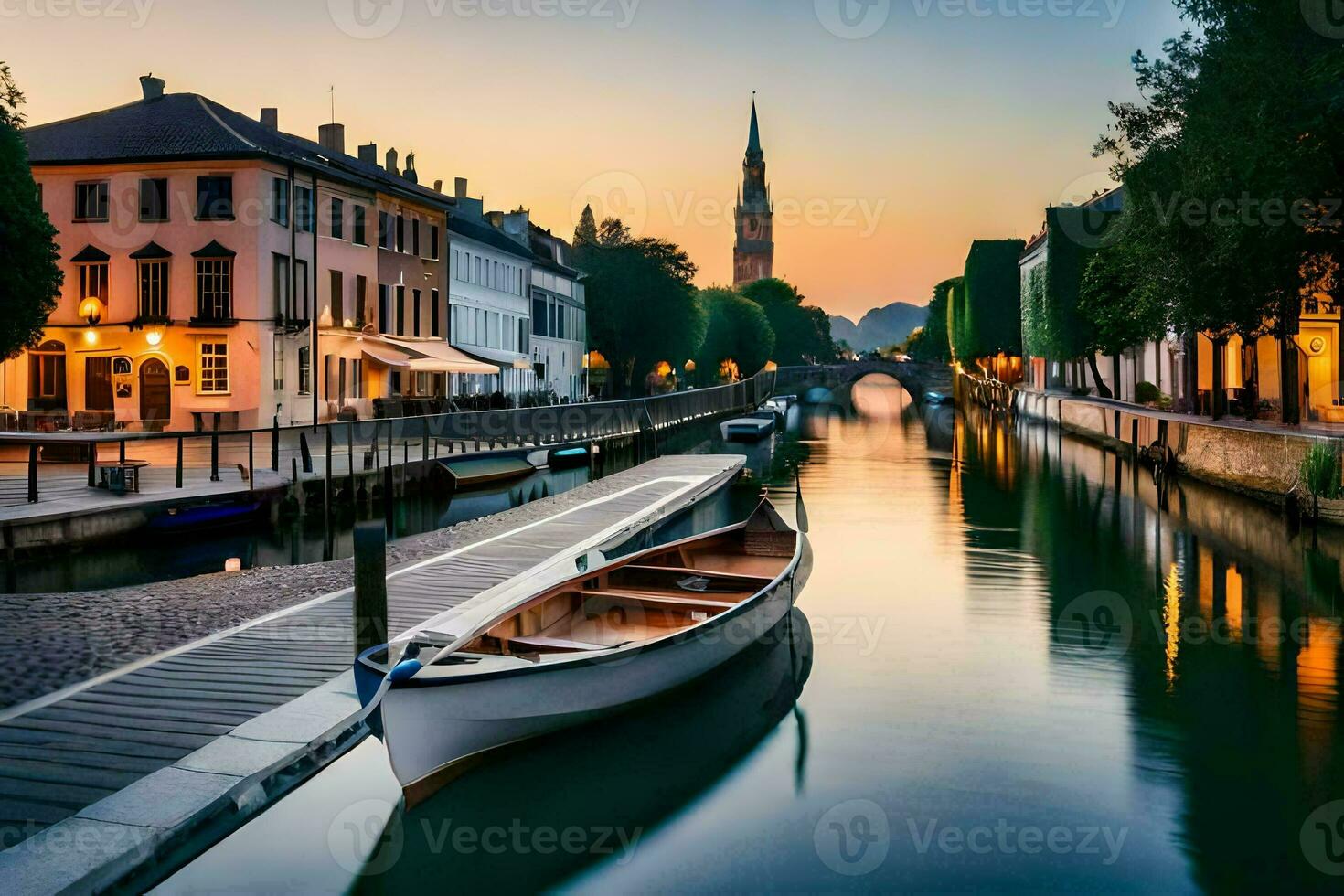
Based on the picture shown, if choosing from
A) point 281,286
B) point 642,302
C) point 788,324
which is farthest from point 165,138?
point 788,324

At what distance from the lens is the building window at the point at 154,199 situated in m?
37.1

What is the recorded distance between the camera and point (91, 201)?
3747 centimetres

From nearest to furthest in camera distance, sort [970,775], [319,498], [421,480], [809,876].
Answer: [809,876]
[970,775]
[319,498]
[421,480]

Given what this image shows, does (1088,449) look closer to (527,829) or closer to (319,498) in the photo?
(319,498)

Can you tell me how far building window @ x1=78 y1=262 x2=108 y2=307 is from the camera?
→ 37250mm

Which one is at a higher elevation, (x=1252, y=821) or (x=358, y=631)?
(x=358, y=631)

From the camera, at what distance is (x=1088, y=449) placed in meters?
48.0

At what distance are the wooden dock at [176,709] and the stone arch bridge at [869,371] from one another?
373ft

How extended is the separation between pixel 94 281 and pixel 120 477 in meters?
17.9

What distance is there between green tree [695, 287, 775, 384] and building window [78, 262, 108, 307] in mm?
75543

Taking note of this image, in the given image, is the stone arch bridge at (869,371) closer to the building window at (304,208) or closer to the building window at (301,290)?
the building window at (304,208)

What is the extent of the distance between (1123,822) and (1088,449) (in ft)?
135

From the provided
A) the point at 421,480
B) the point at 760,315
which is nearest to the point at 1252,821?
the point at 421,480

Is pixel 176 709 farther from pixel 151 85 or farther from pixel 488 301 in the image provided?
pixel 488 301
